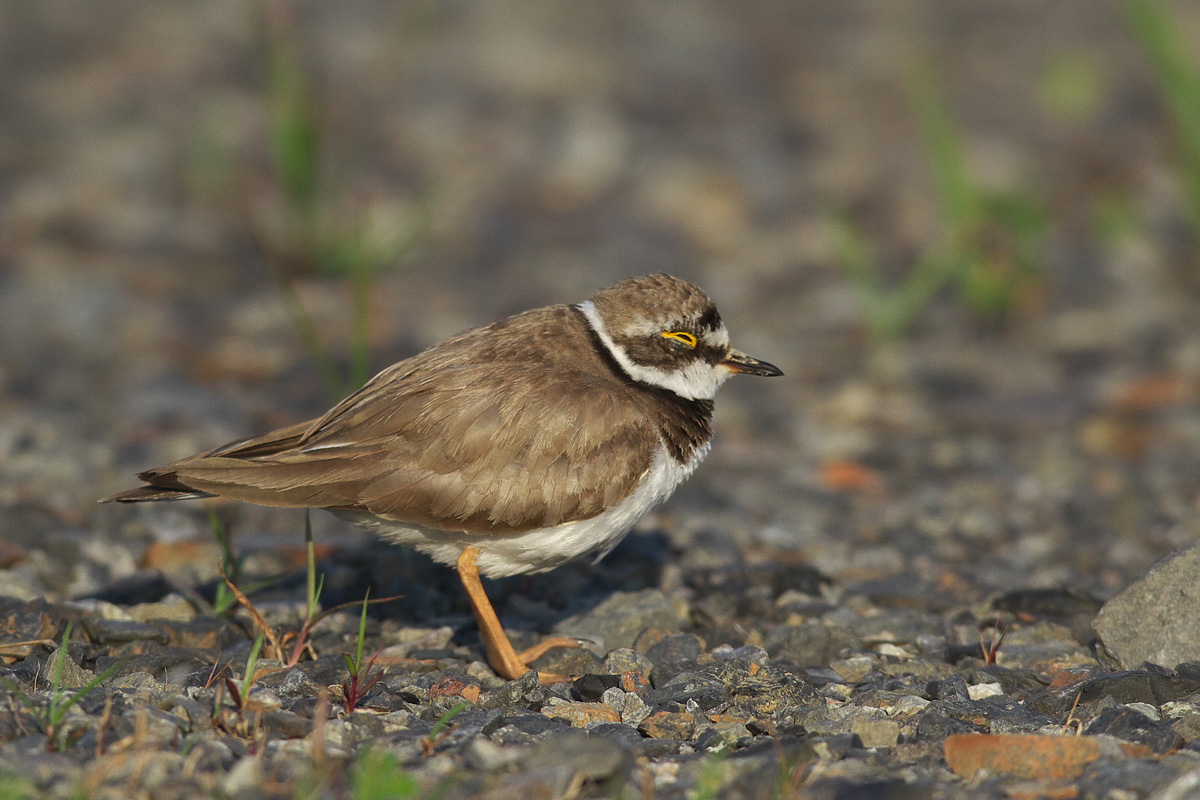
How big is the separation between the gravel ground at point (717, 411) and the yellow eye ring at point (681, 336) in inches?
47.5

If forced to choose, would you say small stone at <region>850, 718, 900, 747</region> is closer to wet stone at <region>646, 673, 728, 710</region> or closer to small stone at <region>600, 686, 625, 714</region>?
wet stone at <region>646, 673, 728, 710</region>

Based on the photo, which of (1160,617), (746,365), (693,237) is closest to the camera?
(1160,617)

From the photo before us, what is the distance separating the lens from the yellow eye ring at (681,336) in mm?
6039

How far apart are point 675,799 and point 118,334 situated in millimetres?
6716

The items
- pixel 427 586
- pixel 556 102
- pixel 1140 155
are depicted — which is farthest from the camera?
pixel 556 102

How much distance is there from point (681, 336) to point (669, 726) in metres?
2.01

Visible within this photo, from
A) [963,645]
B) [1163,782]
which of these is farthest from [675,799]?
[963,645]

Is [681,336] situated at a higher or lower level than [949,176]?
lower

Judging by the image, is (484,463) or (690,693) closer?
(690,693)

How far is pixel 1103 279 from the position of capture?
35.8 feet

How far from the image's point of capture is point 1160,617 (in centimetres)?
514

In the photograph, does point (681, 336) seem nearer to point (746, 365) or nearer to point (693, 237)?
point (746, 365)

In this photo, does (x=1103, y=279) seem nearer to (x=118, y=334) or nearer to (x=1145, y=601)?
(x=1145, y=601)

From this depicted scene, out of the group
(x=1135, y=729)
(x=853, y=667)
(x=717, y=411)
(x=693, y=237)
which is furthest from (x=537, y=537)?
(x=693, y=237)
